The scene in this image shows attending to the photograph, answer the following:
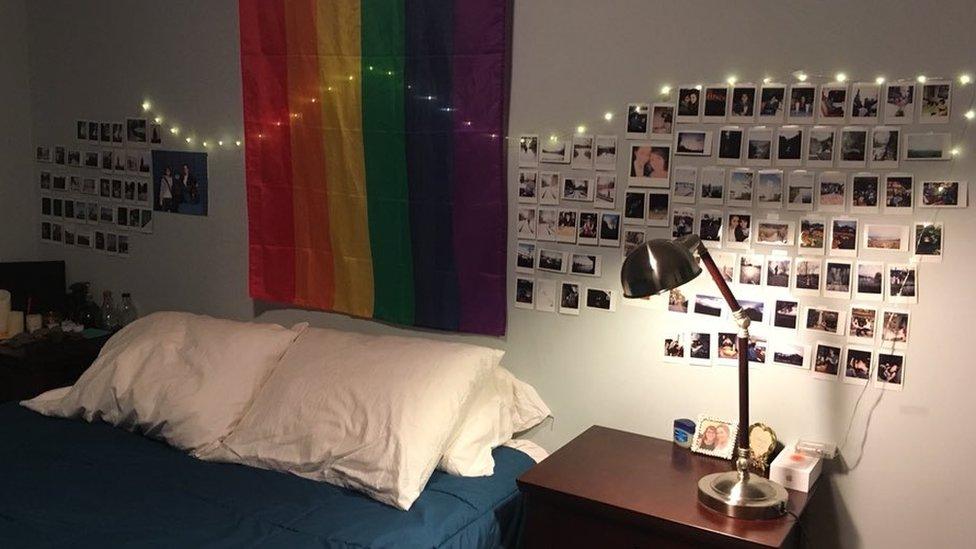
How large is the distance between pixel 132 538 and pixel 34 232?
2.43 m

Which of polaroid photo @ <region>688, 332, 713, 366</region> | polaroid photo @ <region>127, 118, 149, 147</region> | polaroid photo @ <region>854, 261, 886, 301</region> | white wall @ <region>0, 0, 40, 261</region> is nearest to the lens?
polaroid photo @ <region>854, 261, 886, 301</region>

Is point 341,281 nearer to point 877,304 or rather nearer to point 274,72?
point 274,72

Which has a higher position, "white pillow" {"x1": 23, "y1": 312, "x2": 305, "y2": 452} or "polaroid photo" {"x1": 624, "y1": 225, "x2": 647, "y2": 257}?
"polaroid photo" {"x1": 624, "y1": 225, "x2": 647, "y2": 257}

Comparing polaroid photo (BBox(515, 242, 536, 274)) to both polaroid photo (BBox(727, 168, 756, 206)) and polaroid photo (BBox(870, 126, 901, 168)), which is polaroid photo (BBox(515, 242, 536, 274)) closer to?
polaroid photo (BBox(727, 168, 756, 206))

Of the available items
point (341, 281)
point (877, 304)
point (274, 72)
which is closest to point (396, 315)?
point (341, 281)

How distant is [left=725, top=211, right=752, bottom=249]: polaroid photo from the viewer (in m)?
2.02

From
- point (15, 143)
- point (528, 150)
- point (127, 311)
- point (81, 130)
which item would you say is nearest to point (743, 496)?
point (528, 150)

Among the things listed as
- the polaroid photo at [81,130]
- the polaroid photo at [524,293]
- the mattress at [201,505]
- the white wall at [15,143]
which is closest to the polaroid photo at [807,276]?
the polaroid photo at [524,293]

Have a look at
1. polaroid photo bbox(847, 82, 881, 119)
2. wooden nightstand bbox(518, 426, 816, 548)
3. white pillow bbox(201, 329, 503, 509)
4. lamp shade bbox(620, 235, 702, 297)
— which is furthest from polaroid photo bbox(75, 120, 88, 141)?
polaroid photo bbox(847, 82, 881, 119)

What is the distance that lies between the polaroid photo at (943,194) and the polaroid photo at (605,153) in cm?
77

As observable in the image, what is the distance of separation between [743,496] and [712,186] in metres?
0.80

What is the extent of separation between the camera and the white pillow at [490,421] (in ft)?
6.91

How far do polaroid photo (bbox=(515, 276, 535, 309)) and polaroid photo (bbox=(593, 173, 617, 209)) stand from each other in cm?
31

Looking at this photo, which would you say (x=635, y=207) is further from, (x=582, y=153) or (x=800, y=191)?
(x=800, y=191)
